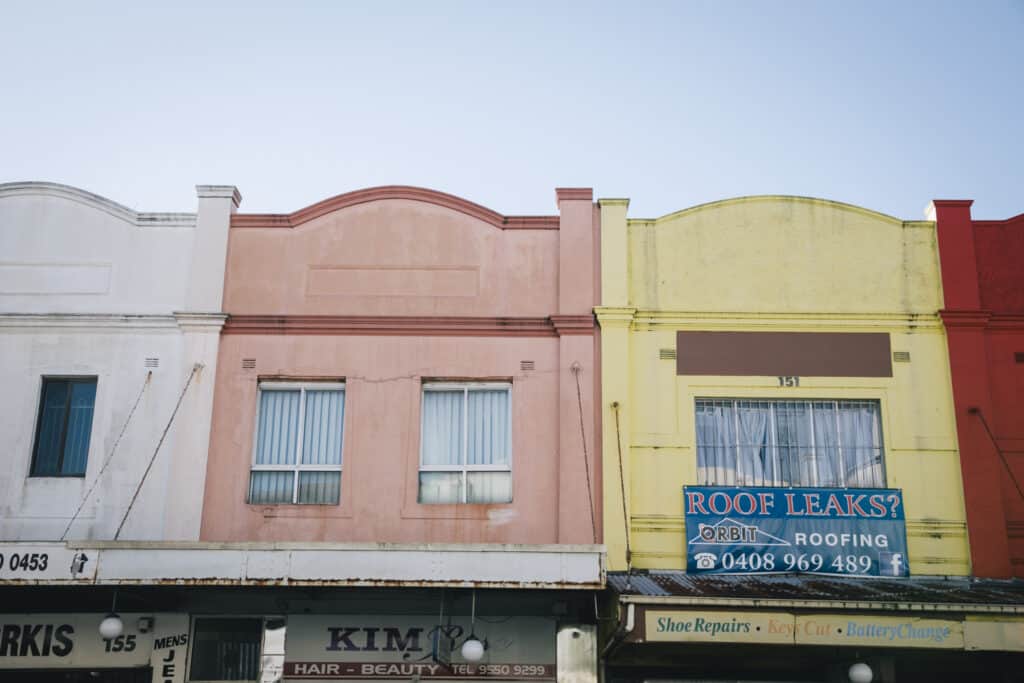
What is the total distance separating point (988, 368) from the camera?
14.9 meters

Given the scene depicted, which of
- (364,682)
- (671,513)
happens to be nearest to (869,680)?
(671,513)

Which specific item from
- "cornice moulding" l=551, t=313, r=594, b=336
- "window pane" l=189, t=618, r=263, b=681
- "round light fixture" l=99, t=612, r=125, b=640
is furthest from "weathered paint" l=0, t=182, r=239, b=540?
"cornice moulding" l=551, t=313, r=594, b=336

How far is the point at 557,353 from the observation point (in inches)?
592

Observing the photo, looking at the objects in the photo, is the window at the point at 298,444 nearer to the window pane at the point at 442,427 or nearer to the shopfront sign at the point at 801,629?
the window pane at the point at 442,427

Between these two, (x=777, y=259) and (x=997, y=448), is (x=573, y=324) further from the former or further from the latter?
(x=997, y=448)

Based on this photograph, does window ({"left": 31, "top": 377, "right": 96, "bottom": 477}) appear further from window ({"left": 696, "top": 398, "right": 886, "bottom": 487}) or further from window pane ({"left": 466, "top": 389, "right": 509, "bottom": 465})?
window ({"left": 696, "top": 398, "right": 886, "bottom": 487})

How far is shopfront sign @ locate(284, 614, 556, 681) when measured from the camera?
13.9 meters

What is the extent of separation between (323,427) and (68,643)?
4414mm

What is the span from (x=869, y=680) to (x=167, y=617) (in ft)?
29.9

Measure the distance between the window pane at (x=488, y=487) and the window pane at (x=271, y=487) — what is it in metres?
2.49

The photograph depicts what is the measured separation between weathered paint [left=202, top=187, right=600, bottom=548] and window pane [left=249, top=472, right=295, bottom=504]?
0.19 meters

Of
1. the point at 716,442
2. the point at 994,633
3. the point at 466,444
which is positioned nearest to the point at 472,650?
the point at 466,444

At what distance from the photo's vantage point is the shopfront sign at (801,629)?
1188 centimetres

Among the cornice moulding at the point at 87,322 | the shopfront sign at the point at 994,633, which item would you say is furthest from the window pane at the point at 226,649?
the shopfront sign at the point at 994,633
